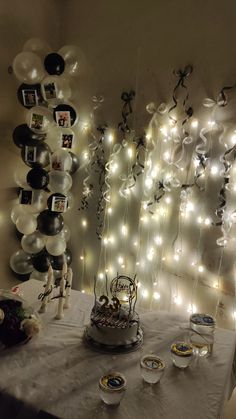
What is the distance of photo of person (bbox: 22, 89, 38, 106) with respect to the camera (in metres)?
2.63

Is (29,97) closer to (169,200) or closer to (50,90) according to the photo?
(50,90)

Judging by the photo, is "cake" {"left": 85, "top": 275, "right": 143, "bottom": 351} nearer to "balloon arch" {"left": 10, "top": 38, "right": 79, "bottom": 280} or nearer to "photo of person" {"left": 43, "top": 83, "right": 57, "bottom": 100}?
"balloon arch" {"left": 10, "top": 38, "right": 79, "bottom": 280}

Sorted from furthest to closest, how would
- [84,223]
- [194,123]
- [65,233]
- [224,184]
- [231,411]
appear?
[84,223] → [65,233] → [194,123] → [224,184] → [231,411]

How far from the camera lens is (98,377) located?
3.83 feet

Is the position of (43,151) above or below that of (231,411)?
above

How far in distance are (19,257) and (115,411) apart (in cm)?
204

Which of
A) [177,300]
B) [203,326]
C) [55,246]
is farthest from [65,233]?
[203,326]

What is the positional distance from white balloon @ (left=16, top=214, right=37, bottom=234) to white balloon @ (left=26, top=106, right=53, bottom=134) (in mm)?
686

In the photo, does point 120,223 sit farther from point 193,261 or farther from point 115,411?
point 115,411

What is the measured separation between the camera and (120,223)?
9.60 feet

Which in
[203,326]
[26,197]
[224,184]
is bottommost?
[203,326]

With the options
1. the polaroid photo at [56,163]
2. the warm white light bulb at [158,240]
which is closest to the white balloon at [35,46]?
the polaroid photo at [56,163]

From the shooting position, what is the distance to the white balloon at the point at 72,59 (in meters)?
2.67

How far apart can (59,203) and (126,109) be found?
95 cm
